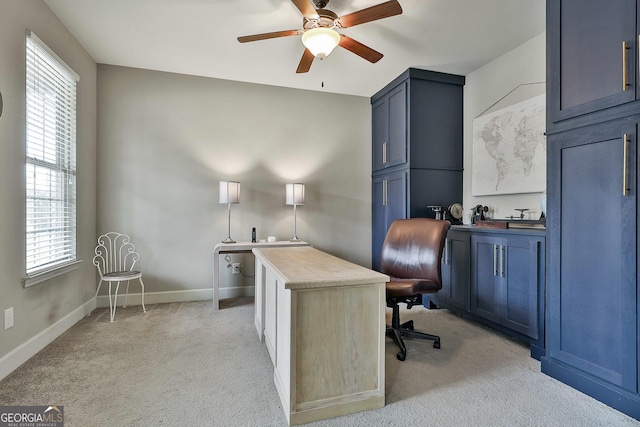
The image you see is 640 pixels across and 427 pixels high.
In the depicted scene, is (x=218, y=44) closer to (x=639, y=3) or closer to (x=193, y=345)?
(x=193, y=345)

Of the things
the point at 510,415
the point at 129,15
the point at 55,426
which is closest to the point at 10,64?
the point at 129,15

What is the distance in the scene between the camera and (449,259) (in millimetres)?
3086

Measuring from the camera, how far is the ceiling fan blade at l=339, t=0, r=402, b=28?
1.89m

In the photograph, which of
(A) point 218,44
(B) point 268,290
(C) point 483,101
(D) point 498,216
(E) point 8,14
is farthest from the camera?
(C) point 483,101

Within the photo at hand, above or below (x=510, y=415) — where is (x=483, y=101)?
above

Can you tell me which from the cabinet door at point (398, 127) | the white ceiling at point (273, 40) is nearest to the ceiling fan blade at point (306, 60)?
the white ceiling at point (273, 40)

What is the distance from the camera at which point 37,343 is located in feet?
7.40

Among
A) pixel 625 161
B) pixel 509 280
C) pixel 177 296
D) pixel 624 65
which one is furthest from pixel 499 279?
pixel 177 296

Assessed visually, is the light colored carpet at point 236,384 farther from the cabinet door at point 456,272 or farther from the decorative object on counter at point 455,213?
the decorative object on counter at point 455,213

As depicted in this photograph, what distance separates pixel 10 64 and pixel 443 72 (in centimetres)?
387

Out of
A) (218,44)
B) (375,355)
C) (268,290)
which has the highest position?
(218,44)

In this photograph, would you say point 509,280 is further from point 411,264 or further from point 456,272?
point 411,264

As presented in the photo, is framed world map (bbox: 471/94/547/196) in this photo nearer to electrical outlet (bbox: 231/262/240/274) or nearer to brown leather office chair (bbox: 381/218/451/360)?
brown leather office chair (bbox: 381/218/451/360)

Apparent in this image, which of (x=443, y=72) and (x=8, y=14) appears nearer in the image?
(x=8, y=14)
